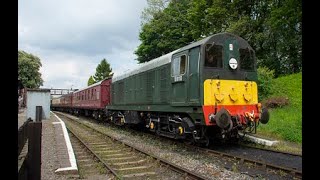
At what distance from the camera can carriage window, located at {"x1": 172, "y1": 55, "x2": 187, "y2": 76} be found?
12.0m

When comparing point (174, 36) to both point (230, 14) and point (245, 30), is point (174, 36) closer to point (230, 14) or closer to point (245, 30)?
point (230, 14)

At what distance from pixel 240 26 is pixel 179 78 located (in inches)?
765

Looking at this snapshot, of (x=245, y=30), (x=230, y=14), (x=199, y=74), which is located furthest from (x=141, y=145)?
(x=230, y=14)

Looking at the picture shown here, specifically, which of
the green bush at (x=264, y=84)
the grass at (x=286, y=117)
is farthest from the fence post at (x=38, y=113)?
the green bush at (x=264, y=84)

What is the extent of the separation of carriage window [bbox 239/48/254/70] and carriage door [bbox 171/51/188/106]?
1.87 meters

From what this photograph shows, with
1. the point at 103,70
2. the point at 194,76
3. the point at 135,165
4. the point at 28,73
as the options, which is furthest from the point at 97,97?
the point at 103,70

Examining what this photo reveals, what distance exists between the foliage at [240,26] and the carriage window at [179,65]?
1433cm

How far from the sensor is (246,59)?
12195 millimetres

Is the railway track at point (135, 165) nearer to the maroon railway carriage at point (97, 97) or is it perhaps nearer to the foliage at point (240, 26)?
the maroon railway carriage at point (97, 97)

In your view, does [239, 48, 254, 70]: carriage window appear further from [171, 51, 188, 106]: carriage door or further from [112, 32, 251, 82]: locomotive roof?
[171, 51, 188, 106]: carriage door

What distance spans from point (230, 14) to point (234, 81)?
24.0m

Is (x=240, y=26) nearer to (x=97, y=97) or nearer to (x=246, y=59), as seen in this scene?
(x=97, y=97)

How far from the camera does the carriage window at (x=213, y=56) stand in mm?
11242
